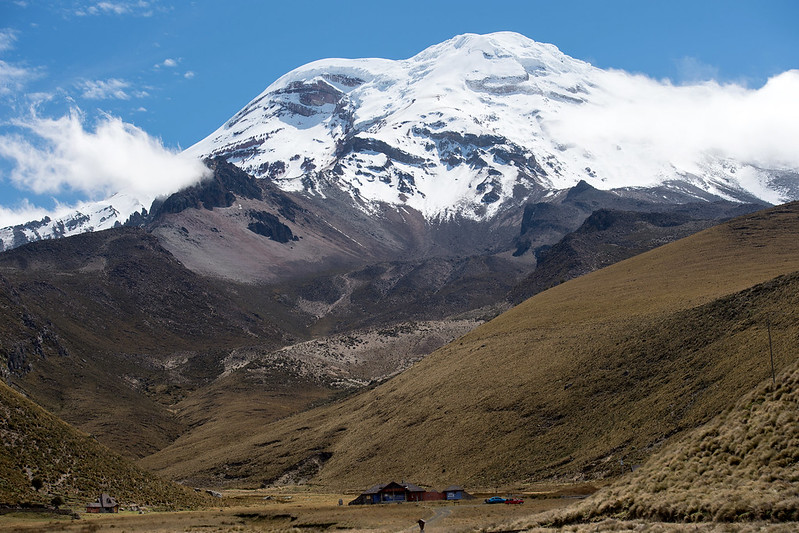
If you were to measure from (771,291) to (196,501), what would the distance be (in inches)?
2313

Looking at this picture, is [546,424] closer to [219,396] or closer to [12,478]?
[12,478]

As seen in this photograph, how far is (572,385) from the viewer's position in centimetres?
8938

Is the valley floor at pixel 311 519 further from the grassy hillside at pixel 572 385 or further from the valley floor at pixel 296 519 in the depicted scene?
the grassy hillside at pixel 572 385

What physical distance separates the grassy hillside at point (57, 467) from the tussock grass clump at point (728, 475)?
31.6 metres

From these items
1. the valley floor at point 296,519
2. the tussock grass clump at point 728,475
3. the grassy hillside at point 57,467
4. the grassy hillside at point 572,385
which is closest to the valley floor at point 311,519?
the valley floor at point 296,519

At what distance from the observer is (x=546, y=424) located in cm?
8438

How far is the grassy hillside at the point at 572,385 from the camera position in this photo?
71625 mm

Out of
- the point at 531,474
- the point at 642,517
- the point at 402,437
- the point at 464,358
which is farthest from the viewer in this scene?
the point at 464,358

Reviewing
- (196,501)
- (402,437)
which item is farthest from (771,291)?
(196,501)

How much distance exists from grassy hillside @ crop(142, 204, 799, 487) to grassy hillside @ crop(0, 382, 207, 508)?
109ft

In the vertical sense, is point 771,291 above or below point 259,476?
above

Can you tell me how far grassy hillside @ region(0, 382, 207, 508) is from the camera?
4713 cm

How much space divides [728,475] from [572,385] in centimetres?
6388

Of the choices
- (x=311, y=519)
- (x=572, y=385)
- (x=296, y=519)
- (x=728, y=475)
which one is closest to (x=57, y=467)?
(x=296, y=519)
